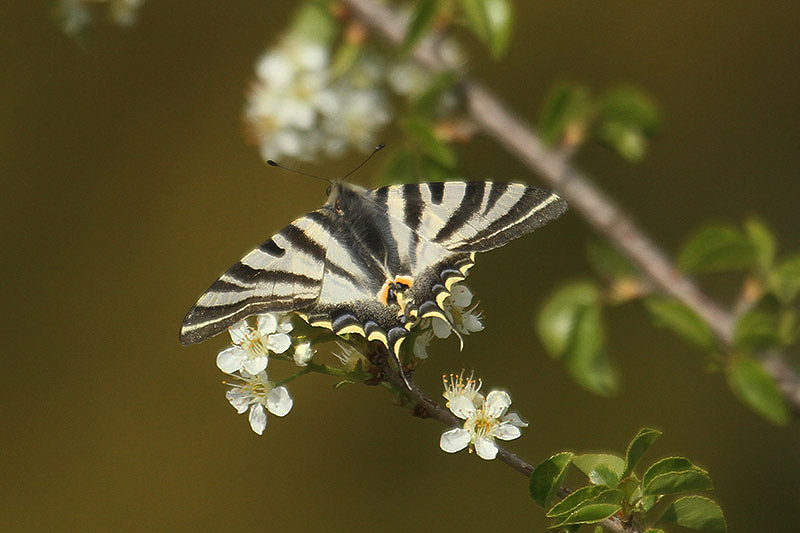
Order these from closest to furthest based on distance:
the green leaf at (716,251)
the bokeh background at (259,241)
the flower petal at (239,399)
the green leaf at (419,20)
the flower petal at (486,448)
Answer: the flower petal at (486,448) → the flower petal at (239,399) → the green leaf at (419,20) → the green leaf at (716,251) → the bokeh background at (259,241)

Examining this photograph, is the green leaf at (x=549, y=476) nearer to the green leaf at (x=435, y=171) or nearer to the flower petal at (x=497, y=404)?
the flower petal at (x=497, y=404)

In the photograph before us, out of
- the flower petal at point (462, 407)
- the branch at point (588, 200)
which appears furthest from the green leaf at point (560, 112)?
the flower petal at point (462, 407)

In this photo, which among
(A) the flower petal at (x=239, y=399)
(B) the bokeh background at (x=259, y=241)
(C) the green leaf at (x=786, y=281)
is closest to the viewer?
(A) the flower petal at (x=239, y=399)

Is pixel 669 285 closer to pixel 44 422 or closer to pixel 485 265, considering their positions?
pixel 485 265

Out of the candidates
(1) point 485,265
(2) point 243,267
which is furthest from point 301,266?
(1) point 485,265

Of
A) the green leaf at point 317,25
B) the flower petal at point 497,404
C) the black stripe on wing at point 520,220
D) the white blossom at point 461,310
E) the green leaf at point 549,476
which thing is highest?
the green leaf at point 317,25

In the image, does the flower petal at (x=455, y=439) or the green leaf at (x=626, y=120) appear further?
the green leaf at (x=626, y=120)
